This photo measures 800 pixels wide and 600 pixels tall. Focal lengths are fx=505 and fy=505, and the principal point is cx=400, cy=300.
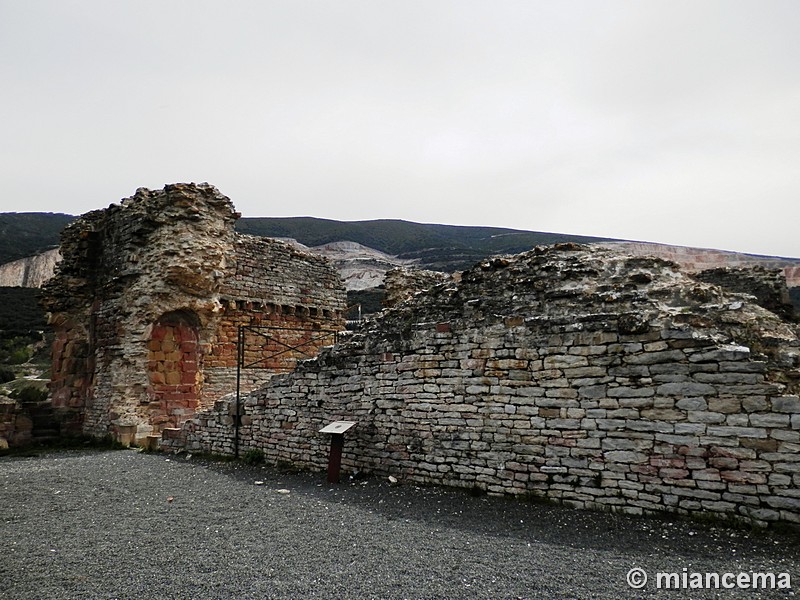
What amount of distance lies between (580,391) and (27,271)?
52.7 m

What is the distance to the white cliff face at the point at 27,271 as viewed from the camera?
4450cm

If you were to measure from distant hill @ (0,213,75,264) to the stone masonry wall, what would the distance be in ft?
148

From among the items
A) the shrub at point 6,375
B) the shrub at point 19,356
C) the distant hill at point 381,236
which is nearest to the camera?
the shrub at point 6,375

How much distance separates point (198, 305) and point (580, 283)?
9.51 m

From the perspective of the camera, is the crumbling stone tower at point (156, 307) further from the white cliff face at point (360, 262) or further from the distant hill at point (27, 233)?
the distant hill at point (27, 233)

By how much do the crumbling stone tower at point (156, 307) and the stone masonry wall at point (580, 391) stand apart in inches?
186

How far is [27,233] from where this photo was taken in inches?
2028

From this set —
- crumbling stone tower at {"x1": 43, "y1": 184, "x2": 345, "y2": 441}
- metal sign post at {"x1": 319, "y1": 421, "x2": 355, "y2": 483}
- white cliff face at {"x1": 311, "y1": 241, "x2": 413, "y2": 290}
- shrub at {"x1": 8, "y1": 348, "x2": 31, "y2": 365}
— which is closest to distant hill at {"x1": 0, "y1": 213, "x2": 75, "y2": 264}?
shrub at {"x1": 8, "y1": 348, "x2": 31, "y2": 365}

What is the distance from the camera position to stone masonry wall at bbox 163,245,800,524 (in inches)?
205

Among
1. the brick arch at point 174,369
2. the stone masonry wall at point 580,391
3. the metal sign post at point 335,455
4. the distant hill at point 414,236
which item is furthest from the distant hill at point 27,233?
the stone masonry wall at point 580,391

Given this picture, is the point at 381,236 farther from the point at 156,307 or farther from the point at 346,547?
the point at 346,547

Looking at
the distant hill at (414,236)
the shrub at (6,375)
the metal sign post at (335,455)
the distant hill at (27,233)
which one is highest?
the distant hill at (414,236)

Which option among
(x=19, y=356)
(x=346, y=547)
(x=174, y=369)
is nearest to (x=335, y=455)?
(x=346, y=547)

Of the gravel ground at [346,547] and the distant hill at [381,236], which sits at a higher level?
the distant hill at [381,236]
